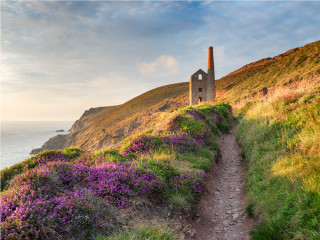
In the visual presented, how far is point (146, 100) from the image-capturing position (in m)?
89.0

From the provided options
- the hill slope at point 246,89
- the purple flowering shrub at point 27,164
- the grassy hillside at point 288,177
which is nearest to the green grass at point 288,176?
the grassy hillside at point 288,177

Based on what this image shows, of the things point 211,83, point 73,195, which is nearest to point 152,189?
point 73,195

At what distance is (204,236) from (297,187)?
2704mm

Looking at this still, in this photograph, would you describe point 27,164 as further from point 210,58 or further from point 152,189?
point 210,58

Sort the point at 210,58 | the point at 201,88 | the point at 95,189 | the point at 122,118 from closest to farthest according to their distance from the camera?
1. the point at 95,189
2. the point at 201,88
3. the point at 210,58
4. the point at 122,118

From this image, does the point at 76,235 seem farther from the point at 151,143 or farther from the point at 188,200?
the point at 151,143

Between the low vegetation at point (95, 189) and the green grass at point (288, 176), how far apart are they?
1.90 meters

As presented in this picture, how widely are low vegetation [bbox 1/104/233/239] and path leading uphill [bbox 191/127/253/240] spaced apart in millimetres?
598

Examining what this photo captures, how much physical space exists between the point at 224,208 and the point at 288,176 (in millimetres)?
2328

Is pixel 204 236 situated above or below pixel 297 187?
below

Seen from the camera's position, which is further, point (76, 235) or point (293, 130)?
point (293, 130)

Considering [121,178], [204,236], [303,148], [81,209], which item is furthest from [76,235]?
[303,148]

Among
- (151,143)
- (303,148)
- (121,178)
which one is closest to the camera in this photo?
(121,178)

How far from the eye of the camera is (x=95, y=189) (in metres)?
5.07
